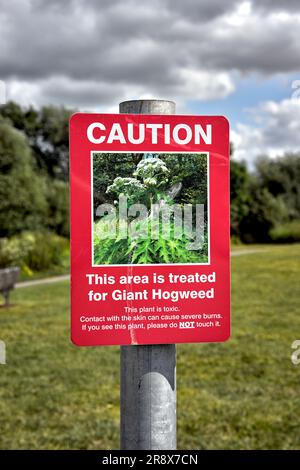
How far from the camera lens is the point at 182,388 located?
6.50 meters

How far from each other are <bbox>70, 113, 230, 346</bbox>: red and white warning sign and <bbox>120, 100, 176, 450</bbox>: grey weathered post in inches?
5.7

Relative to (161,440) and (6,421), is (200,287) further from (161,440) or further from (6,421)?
(6,421)

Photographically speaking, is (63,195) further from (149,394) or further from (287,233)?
(149,394)

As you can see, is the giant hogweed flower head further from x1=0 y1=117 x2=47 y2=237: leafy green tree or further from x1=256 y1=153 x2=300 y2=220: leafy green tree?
x1=256 y1=153 x2=300 y2=220: leafy green tree

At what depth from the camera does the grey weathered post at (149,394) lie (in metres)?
1.89

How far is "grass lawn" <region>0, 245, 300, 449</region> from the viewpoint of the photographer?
5.28 metres

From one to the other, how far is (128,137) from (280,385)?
5296 millimetres

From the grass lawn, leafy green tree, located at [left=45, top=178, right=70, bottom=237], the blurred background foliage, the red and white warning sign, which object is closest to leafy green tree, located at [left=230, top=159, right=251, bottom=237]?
the blurred background foliage

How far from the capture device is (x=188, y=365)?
7301 mm

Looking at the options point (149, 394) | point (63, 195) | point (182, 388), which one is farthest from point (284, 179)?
point (149, 394)

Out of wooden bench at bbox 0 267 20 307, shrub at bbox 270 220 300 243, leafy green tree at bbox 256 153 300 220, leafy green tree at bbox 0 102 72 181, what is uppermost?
leafy green tree at bbox 0 102 72 181

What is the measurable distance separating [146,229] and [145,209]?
2.1 inches

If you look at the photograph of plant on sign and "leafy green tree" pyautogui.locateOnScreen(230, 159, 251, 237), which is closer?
the photograph of plant on sign
